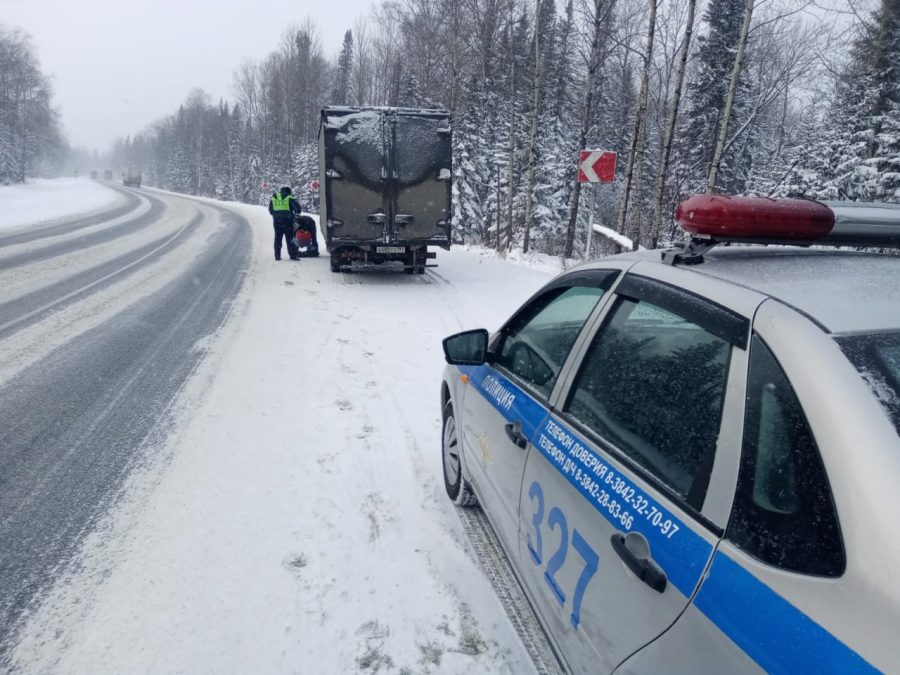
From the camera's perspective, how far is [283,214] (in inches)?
567

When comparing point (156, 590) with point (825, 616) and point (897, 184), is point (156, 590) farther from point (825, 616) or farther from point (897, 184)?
point (897, 184)

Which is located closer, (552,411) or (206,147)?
(552,411)

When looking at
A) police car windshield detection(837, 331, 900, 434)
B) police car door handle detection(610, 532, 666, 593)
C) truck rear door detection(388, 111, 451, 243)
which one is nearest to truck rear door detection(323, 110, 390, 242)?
truck rear door detection(388, 111, 451, 243)

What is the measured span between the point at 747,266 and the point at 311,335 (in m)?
6.43

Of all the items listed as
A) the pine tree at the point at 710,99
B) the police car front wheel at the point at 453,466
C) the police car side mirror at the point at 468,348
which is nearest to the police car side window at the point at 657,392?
the police car side mirror at the point at 468,348

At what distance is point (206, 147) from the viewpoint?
9525cm

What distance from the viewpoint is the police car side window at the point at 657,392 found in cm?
161

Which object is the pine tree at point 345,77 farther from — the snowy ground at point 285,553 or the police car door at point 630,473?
the police car door at point 630,473

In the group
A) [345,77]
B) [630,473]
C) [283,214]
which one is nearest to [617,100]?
[345,77]

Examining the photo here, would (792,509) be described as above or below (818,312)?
below

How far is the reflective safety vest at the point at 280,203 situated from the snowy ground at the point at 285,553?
8954 millimetres

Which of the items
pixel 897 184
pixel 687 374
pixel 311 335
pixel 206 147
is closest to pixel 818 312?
pixel 687 374

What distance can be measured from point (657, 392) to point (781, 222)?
68 centimetres

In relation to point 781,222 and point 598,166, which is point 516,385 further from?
point 598,166
